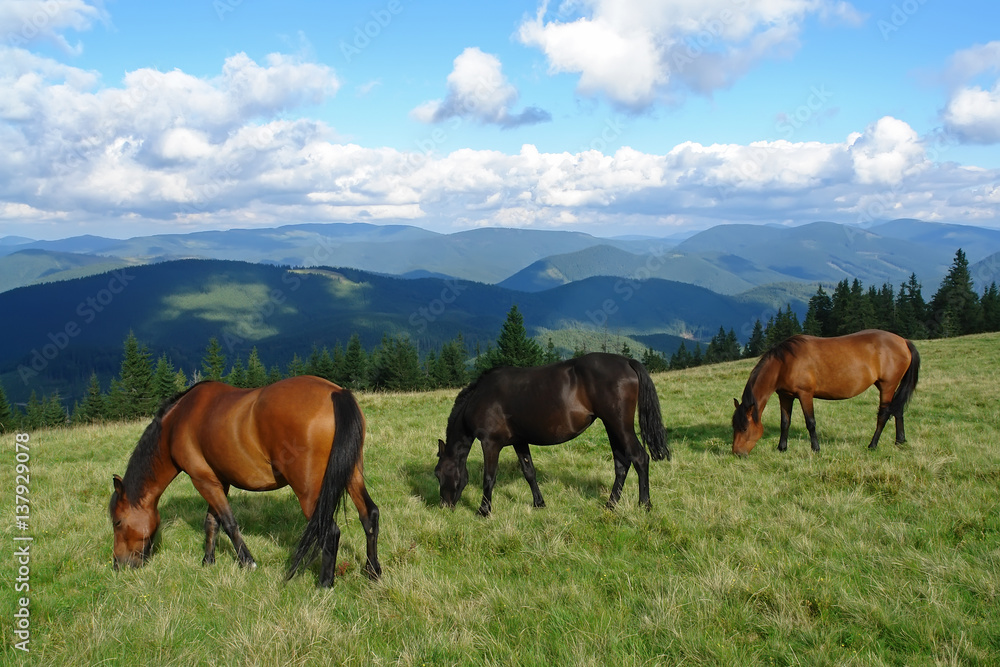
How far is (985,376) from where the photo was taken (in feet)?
63.6

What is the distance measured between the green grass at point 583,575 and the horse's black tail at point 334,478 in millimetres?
419

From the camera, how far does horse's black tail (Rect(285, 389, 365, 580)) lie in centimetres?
536

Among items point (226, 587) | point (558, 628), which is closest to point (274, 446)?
point (226, 587)

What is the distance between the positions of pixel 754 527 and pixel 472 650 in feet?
13.1

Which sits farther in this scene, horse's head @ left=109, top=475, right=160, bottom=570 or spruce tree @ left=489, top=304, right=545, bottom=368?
spruce tree @ left=489, top=304, right=545, bottom=368

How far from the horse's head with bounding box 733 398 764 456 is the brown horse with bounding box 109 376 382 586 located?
24.4ft

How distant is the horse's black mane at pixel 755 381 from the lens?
1025 cm

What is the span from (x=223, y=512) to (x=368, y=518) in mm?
1878

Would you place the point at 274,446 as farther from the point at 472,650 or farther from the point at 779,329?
the point at 779,329

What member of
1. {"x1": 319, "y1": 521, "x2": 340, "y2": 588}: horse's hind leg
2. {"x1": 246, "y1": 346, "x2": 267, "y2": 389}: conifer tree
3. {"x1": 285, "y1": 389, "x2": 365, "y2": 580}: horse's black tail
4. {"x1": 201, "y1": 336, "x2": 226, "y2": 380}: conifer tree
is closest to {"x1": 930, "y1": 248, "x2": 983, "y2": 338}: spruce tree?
{"x1": 285, "y1": 389, "x2": 365, "y2": 580}: horse's black tail

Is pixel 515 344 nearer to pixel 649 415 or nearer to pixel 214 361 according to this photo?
pixel 214 361

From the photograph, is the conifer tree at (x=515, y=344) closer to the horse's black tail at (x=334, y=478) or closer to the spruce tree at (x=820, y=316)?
the spruce tree at (x=820, y=316)

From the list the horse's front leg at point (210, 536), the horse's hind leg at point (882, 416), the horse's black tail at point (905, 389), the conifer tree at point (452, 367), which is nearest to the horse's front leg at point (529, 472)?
the horse's front leg at point (210, 536)

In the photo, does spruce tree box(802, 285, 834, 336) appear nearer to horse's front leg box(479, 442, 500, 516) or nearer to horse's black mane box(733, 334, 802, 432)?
horse's black mane box(733, 334, 802, 432)
